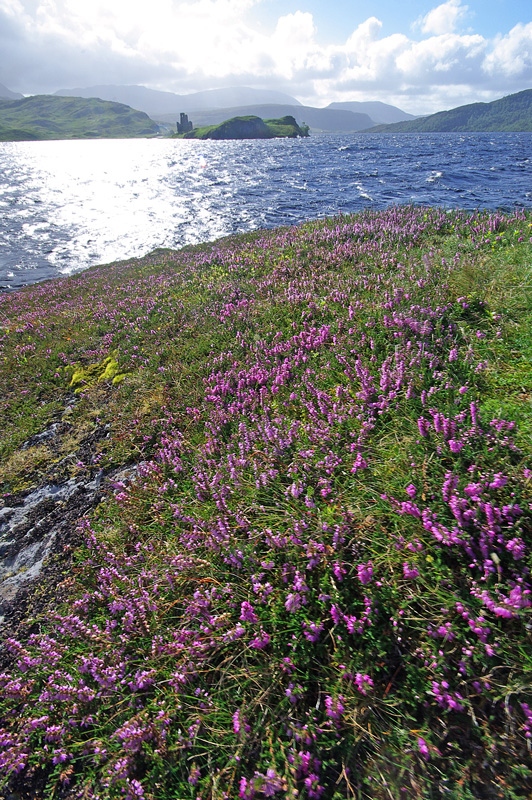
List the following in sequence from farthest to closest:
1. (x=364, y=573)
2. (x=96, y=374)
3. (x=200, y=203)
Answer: (x=200, y=203), (x=96, y=374), (x=364, y=573)

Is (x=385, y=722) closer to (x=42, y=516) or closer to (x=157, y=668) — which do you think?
(x=157, y=668)

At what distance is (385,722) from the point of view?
2270mm

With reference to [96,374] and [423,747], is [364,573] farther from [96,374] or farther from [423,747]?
[96,374]

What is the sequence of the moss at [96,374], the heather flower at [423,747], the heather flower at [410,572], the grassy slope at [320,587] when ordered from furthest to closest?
the moss at [96,374] → the heather flower at [410,572] → the grassy slope at [320,587] → the heather flower at [423,747]

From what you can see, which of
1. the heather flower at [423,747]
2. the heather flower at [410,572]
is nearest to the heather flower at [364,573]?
the heather flower at [410,572]

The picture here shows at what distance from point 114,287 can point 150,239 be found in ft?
59.9

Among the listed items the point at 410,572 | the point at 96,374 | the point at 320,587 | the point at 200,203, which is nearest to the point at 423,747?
the point at 410,572

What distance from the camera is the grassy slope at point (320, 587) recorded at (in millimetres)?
2221

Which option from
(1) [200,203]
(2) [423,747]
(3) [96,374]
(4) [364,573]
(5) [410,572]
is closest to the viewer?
(2) [423,747]

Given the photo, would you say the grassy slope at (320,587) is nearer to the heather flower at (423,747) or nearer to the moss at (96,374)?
the heather flower at (423,747)

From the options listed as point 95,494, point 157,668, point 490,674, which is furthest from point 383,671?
point 95,494

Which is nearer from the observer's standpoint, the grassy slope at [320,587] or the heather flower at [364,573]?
the grassy slope at [320,587]

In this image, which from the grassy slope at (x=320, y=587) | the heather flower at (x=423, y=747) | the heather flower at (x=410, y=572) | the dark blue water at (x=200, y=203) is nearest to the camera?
the heather flower at (x=423, y=747)

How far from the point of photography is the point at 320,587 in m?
2.79
